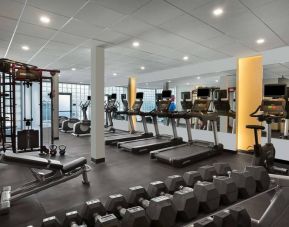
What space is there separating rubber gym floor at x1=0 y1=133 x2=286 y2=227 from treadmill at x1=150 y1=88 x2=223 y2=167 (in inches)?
6.1

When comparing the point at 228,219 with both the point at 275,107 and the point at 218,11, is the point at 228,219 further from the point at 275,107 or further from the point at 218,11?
the point at 275,107

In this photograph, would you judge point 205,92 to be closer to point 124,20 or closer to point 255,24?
point 255,24

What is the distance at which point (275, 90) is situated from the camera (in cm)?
431

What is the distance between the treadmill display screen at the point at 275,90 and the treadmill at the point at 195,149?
62.1 inches

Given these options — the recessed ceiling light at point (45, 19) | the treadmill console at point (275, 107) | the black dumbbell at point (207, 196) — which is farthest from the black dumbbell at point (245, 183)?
the recessed ceiling light at point (45, 19)

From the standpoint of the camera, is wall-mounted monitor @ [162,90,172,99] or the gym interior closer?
the gym interior

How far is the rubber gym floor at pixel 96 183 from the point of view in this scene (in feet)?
9.03

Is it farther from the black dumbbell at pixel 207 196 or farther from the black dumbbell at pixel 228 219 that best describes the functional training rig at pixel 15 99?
the black dumbbell at pixel 228 219

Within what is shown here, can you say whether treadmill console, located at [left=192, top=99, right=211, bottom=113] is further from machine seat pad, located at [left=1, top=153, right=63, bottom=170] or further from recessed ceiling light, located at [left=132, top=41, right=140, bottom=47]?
machine seat pad, located at [left=1, top=153, right=63, bottom=170]

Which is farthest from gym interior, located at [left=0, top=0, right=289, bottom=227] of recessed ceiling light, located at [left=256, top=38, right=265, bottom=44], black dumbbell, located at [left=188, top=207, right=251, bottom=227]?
recessed ceiling light, located at [left=256, top=38, right=265, bottom=44]

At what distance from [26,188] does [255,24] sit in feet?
14.9

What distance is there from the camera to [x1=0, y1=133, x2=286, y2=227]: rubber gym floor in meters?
2.75

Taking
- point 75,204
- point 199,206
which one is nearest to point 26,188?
point 75,204

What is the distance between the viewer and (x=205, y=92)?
580cm
